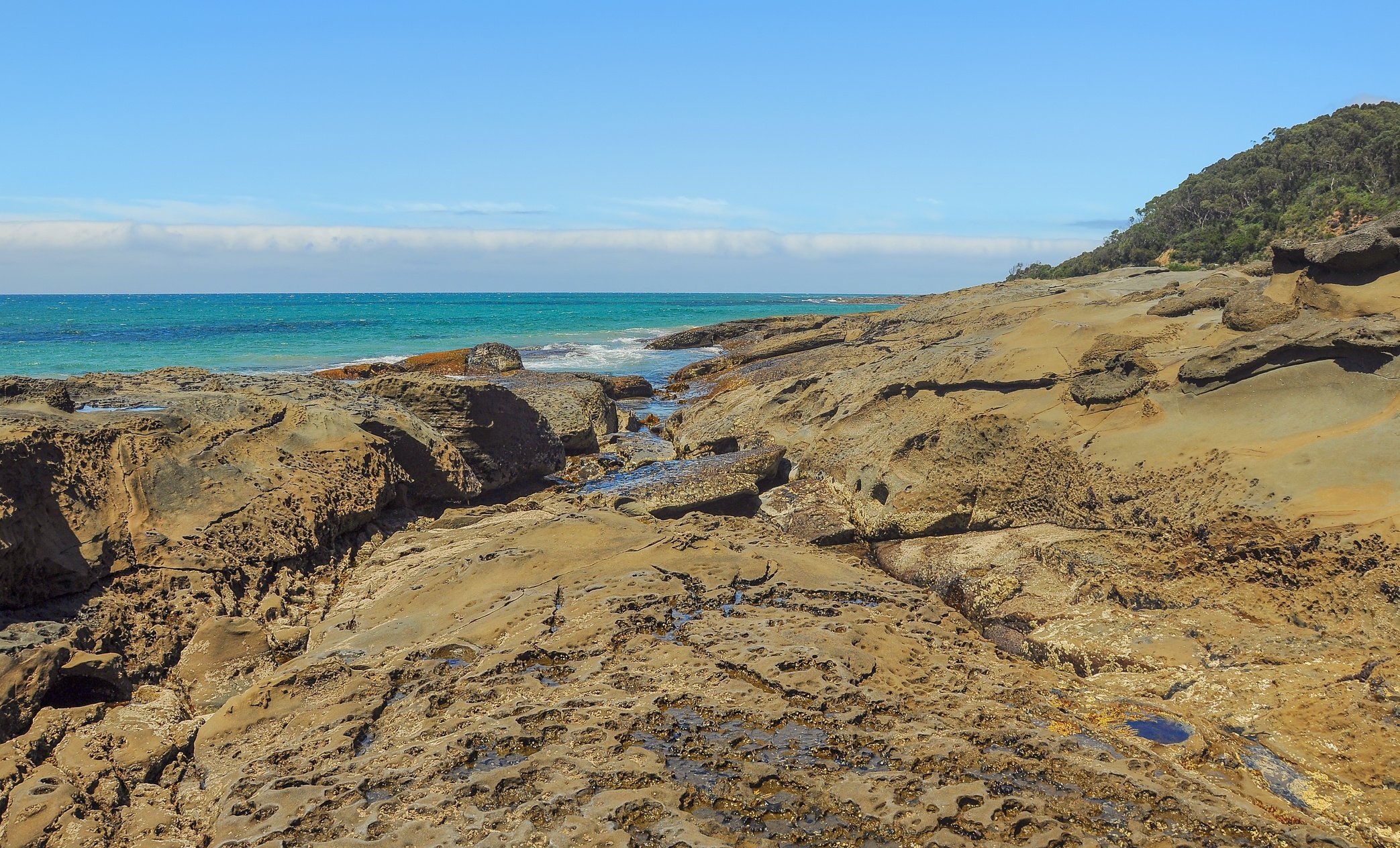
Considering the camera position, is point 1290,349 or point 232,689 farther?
point 1290,349

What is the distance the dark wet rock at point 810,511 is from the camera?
8.29 m

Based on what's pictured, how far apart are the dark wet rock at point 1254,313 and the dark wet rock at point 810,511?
4.17m

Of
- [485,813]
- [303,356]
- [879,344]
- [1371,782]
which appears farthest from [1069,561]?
[303,356]

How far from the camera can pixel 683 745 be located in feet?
12.8

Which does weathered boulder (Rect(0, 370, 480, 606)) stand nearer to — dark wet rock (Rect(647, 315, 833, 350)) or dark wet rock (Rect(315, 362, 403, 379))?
dark wet rock (Rect(315, 362, 403, 379))

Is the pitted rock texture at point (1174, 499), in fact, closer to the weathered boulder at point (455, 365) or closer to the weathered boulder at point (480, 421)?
the weathered boulder at point (480, 421)

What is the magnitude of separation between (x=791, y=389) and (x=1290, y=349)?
6.61 m

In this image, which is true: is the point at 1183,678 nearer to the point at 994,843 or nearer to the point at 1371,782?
the point at 1371,782

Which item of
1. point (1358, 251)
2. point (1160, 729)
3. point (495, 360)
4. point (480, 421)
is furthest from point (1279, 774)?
point (495, 360)

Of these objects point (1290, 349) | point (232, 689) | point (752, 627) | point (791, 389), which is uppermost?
point (1290, 349)

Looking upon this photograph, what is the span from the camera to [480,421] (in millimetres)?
9555

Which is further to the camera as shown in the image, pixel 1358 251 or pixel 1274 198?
pixel 1274 198

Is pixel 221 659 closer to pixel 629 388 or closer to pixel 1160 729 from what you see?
pixel 1160 729

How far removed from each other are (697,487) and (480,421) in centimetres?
269
